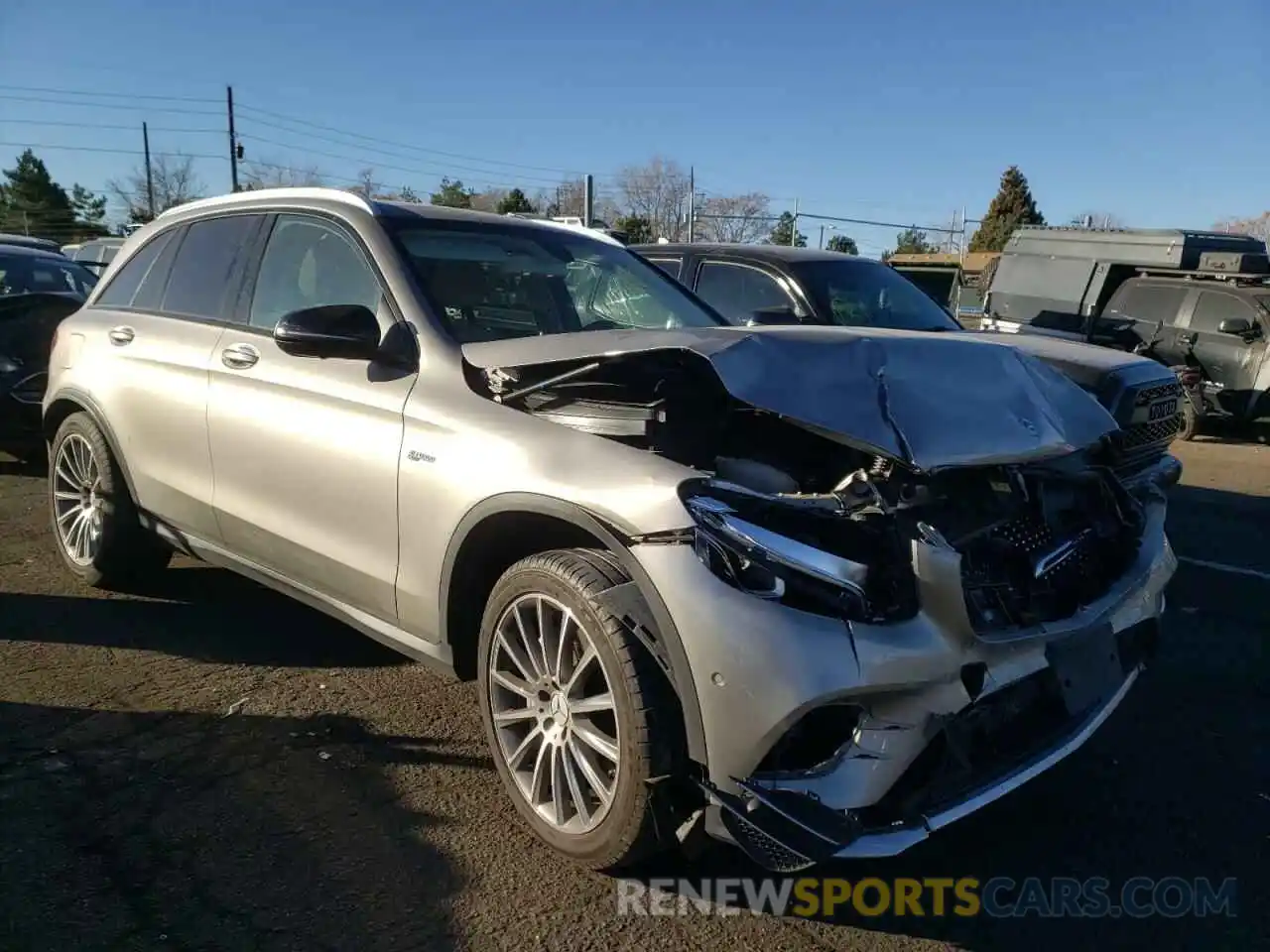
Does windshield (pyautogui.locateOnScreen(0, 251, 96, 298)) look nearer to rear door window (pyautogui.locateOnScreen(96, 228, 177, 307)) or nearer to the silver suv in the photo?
rear door window (pyautogui.locateOnScreen(96, 228, 177, 307))

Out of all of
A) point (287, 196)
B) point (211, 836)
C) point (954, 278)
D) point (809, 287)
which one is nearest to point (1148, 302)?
point (954, 278)

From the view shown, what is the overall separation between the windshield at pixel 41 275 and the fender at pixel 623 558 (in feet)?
25.5

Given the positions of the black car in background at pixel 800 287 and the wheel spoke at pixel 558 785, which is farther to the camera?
the black car in background at pixel 800 287

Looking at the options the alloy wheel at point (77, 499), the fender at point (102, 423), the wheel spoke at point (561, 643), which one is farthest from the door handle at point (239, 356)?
the wheel spoke at point (561, 643)

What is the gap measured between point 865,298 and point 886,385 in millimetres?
4590

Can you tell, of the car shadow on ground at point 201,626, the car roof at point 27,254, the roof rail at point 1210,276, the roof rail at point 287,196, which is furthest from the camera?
the roof rail at point 1210,276

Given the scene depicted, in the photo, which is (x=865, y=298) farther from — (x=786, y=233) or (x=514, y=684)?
(x=786, y=233)

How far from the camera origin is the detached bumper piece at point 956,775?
7.57ft

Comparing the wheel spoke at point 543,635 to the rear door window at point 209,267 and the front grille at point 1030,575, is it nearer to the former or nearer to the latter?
the front grille at point 1030,575

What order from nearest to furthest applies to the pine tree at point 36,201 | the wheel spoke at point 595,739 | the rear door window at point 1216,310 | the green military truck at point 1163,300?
1. the wheel spoke at point 595,739
2. the green military truck at point 1163,300
3. the rear door window at point 1216,310
4. the pine tree at point 36,201

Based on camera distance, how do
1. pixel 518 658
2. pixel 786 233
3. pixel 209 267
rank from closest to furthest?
pixel 518 658 < pixel 209 267 < pixel 786 233

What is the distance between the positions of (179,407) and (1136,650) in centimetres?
387

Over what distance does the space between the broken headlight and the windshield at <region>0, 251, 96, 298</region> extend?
28.3ft

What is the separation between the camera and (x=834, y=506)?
8.62 feet
